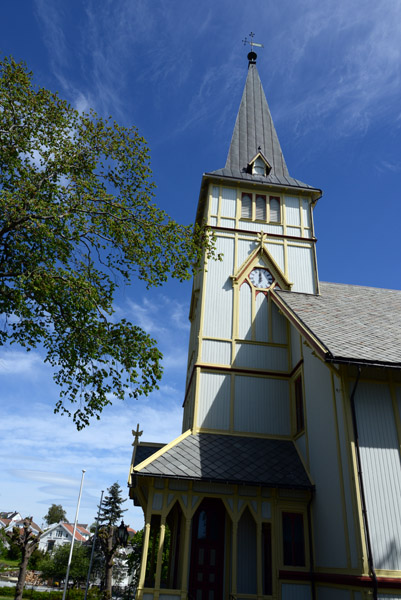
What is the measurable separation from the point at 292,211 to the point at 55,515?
12345cm

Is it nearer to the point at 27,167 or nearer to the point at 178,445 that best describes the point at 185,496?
the point at 178,445

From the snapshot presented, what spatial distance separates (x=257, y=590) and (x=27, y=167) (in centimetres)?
1389

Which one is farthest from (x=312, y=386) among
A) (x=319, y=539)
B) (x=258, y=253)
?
(x=258, y=253)

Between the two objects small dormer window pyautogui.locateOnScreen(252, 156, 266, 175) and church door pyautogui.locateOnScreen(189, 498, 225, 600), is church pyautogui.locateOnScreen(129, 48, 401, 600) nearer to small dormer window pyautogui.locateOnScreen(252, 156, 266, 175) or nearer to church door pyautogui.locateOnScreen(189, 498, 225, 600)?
church door pyautogui.locateOnScreen(189, 498, 225, 600)

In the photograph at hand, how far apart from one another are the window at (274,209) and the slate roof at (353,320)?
4018 mm

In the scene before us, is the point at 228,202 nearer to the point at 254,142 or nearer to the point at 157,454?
the point at 254,142

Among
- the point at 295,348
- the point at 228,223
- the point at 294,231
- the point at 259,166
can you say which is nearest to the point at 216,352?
the point at 295,348

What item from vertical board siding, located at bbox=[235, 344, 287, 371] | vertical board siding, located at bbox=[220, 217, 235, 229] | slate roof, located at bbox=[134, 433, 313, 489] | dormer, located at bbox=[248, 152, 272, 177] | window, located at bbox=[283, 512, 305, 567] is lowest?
window, located at bbox=[283, 512, 305, 567]

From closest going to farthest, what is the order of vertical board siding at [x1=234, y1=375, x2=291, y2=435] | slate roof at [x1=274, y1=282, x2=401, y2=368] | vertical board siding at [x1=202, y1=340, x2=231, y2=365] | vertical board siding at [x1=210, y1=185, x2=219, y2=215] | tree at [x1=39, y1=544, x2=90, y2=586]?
slate roof at [x1=274, y1=282, x2=401, y2=368] < vertical board siding at [x1=234, y1=375, x2=291, y2=435] < vertical board siding at [x1=202, y1=340, x2=231, y2=365] < vertical board siding at [x1=210, y1=185, x2=219, y2=215] < tree at [x1=39, y1=544, x2=90, y2=586]

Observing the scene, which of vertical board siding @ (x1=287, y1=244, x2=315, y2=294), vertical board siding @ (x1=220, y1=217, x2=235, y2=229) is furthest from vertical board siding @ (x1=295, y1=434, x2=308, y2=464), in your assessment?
vertical board siding @ (x1=220, y1=217, x2=235, y2=229)

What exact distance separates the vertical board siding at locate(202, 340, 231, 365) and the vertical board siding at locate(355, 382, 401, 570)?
6.53 m

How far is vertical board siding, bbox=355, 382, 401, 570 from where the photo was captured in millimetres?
10148

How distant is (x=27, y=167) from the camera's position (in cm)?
1240

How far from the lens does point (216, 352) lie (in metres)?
17.6
